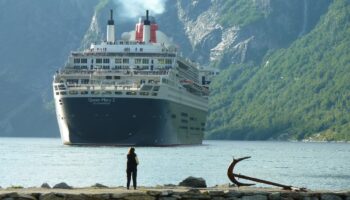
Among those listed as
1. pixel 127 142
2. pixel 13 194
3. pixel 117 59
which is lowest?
pixel 13 194

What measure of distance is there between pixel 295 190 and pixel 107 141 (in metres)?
132

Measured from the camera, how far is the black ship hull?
174250 millimetres

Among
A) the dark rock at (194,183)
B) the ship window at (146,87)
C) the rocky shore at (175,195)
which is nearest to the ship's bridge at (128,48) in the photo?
the ship window at (146,87)

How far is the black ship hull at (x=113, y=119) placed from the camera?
174m

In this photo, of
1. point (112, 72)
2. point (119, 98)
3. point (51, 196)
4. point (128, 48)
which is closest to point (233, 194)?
point (51, 196)

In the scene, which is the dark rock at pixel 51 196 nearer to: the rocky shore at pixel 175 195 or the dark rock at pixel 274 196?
the rocky shore at pixel 175 195

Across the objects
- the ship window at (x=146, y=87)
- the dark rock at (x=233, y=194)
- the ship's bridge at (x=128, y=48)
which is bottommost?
the dark rock at (x=233, y=194)

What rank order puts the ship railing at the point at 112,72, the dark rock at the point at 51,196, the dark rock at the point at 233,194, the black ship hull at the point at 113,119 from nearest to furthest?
the dark rock at the point at 51,196, the dark rock at the point at 233,194, the black ship hull at the point at 113,119, the ship railing at the point at 112,72

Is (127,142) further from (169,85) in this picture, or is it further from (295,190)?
(295,190)

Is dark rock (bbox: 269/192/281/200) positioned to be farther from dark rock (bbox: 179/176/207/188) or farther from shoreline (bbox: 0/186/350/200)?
dark rock (bbox: 179/176/207/188)

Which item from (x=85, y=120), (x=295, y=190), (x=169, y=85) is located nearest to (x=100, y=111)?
(x=85, y=120)

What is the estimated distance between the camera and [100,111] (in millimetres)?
174250

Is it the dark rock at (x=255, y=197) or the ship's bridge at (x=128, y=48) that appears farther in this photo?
the ship's bridge at (x=128, y=48)

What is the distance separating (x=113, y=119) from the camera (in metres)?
175
